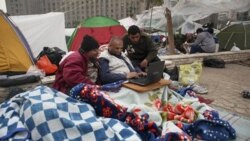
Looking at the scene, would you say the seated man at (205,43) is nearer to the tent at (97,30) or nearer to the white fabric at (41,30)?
the tent at (97,30)

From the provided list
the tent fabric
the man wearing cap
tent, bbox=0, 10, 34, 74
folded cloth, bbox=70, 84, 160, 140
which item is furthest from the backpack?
folded cloth, bbox=70, 84, 160, 140

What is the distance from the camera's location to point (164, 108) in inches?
130

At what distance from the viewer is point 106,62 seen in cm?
374

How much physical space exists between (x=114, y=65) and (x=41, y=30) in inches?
188

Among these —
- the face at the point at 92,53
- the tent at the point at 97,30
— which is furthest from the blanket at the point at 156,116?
the tent at the point at 97,30

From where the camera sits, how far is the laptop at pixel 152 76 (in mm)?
3385

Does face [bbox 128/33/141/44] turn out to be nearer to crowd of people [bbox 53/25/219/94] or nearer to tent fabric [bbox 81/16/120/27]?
→ crowd of people [bbox 53/25/219/94]

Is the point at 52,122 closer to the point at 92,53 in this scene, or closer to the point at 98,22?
the point at 92,53

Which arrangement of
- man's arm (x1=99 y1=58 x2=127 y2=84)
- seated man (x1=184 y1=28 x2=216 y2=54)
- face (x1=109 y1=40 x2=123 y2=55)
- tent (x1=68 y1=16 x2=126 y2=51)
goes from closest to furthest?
1. man's arm (x1=99 y1=58 x2=127 y2=84)
2. face (x1=109 y1=40 x2=123 y2=55)
3. seated man (x1=184 y1=28 x2=216 y2=54)
4. tent (x1=68 y1=16 x2=126 y2=51)

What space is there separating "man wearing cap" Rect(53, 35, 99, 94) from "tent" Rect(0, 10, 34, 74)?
160 cm

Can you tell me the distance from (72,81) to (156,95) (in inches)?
40.5

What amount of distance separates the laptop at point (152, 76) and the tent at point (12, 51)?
2.10 meters

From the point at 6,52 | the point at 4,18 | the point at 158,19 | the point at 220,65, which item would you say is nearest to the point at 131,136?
the point at 6,52

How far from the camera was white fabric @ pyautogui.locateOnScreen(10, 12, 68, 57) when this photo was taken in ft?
25.0
